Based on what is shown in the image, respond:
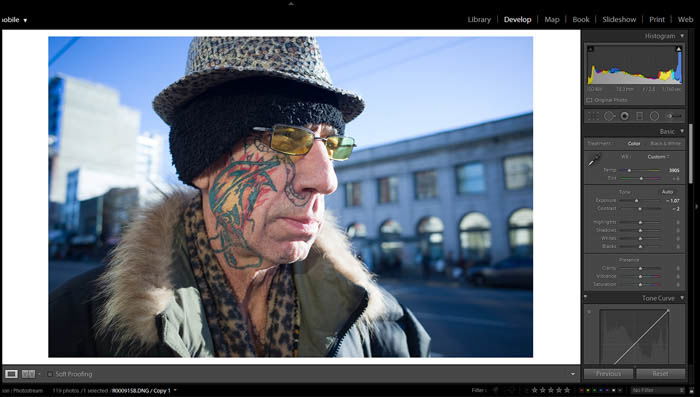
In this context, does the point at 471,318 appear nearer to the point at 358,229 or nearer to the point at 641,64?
the point at 641,64

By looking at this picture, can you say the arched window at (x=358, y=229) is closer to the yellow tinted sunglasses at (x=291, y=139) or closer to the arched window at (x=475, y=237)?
the arched window at (x=475, y=237)

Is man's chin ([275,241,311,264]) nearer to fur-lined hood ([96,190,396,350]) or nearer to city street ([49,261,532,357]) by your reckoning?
fur-lined hood ([96,190,396,350])

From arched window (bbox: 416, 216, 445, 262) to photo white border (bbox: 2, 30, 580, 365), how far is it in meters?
17.5

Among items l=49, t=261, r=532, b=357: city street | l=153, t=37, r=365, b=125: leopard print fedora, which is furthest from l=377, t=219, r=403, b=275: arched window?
l=153, t=37, r=365, b=125: leopard print fedora

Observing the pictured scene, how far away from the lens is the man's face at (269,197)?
150 centimetres

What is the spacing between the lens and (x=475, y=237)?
17984 mm

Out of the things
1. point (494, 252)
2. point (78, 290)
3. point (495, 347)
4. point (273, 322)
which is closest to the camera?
point (78, 290)

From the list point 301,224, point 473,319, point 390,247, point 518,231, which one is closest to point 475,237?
point 518,231

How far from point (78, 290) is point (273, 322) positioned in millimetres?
768

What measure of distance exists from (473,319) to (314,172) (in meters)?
7.80

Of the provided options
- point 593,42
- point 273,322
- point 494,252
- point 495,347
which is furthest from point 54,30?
point 494,252

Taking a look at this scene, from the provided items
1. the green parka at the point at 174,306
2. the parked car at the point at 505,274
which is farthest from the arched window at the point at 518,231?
the green parka at the point at 174,306
